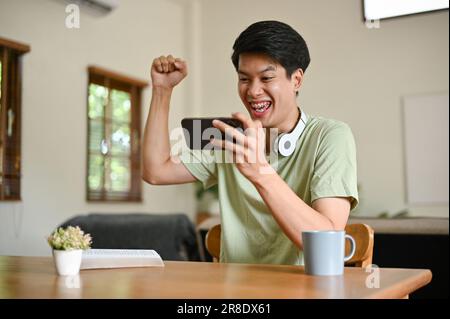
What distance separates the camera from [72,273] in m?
0.86

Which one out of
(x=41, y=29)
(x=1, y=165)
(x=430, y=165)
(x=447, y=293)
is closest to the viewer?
(x=447, y=293)

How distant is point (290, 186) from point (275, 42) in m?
0.31

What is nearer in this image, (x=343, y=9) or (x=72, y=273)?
(x=72, y=273)

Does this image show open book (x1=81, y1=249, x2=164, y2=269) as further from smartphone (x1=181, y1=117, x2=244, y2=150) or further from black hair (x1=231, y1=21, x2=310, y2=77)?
black hair (x1=231, y1=21, x2=310, y2=77)

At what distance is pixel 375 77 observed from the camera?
5.06m

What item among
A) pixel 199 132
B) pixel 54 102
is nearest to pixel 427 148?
pixel 54 102

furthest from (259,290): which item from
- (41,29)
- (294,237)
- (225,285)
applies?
(41,29)

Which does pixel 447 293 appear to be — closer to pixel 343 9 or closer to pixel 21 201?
pixel 21 201

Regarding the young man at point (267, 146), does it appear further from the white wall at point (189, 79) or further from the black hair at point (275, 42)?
the white wall at point (189, 79)

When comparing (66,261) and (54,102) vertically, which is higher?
(54,102)

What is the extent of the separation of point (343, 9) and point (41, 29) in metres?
2.85

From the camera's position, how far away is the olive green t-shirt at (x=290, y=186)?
3.57 feet

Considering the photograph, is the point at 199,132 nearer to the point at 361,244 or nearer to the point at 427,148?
the point at 361,244

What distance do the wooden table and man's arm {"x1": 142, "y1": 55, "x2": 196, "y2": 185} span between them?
16.1 inches
